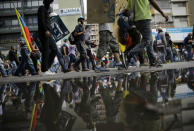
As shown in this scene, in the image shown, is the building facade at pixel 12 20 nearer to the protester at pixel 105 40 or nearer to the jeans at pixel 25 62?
the jeans at pixel 25 62

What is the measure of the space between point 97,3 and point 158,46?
5.36 m

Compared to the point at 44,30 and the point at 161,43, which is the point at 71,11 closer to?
the point at 161,43

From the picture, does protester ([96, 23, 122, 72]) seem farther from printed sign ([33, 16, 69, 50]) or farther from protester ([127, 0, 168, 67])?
printed sign ([33, 16, 69, 50])

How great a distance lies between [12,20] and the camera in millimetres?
39375

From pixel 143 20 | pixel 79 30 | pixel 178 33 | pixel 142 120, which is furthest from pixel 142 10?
pixel 178 33

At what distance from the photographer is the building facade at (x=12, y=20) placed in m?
38.2

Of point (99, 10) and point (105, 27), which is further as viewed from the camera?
point (99, 10)

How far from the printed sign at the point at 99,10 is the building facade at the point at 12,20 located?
119 feet

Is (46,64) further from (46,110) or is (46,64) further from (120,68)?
(46,110)

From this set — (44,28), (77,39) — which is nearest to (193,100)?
(44,28)

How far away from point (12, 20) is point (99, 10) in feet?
129

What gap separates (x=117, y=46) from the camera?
461cm

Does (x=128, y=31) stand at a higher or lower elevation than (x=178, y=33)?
lower

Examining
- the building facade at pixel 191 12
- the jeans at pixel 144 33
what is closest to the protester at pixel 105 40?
the jeans at pixel 144 33
